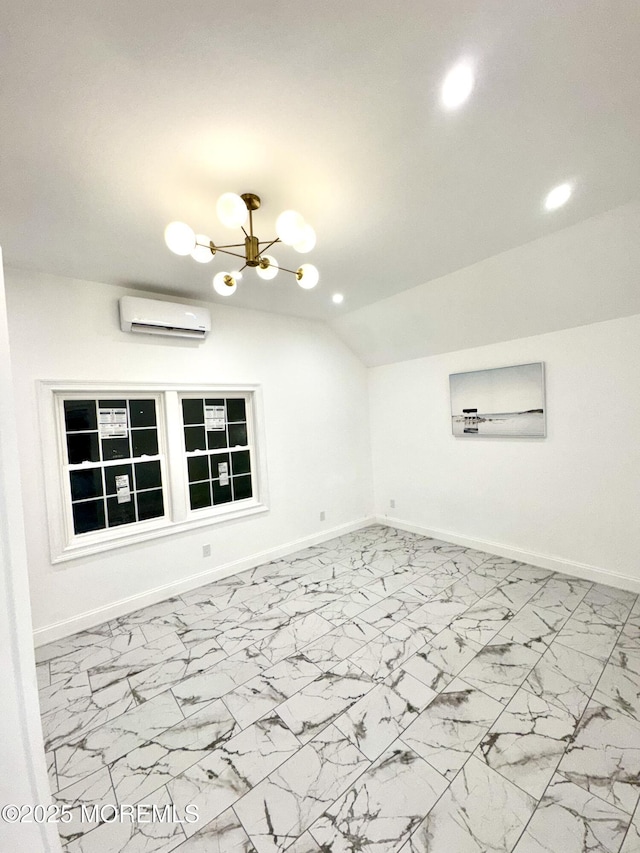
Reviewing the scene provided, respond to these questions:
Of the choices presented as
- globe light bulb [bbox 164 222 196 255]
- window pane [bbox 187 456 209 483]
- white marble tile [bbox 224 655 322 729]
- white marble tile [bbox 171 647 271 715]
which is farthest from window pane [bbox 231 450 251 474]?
globe light bulb [bbox 164 222 196 255]

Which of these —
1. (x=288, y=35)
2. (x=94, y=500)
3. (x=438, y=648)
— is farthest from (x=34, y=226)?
(x=438, y=648)

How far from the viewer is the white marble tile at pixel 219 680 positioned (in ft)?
6.73

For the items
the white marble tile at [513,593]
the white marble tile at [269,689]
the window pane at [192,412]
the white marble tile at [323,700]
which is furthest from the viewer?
the window pane at [192,412]

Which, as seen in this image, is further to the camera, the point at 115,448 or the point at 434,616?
the point at 115,448

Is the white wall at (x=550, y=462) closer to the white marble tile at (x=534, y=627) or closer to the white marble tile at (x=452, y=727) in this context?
the white marble tile at (x=534, y=627)

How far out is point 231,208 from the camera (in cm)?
156

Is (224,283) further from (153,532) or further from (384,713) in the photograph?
(384,713)

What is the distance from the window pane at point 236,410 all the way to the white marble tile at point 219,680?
2284mm

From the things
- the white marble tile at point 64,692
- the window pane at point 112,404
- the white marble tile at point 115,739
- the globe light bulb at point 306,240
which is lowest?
the white marble tile at point 115,739

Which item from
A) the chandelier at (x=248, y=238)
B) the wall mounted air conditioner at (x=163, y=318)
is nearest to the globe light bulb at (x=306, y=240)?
the chandelier at (x=248, y=238)

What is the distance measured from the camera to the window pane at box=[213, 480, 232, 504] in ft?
12.4

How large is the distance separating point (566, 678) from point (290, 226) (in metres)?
2.94

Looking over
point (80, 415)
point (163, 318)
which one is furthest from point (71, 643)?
point (163, 318)

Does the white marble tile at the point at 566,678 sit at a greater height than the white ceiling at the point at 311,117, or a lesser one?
lesser
